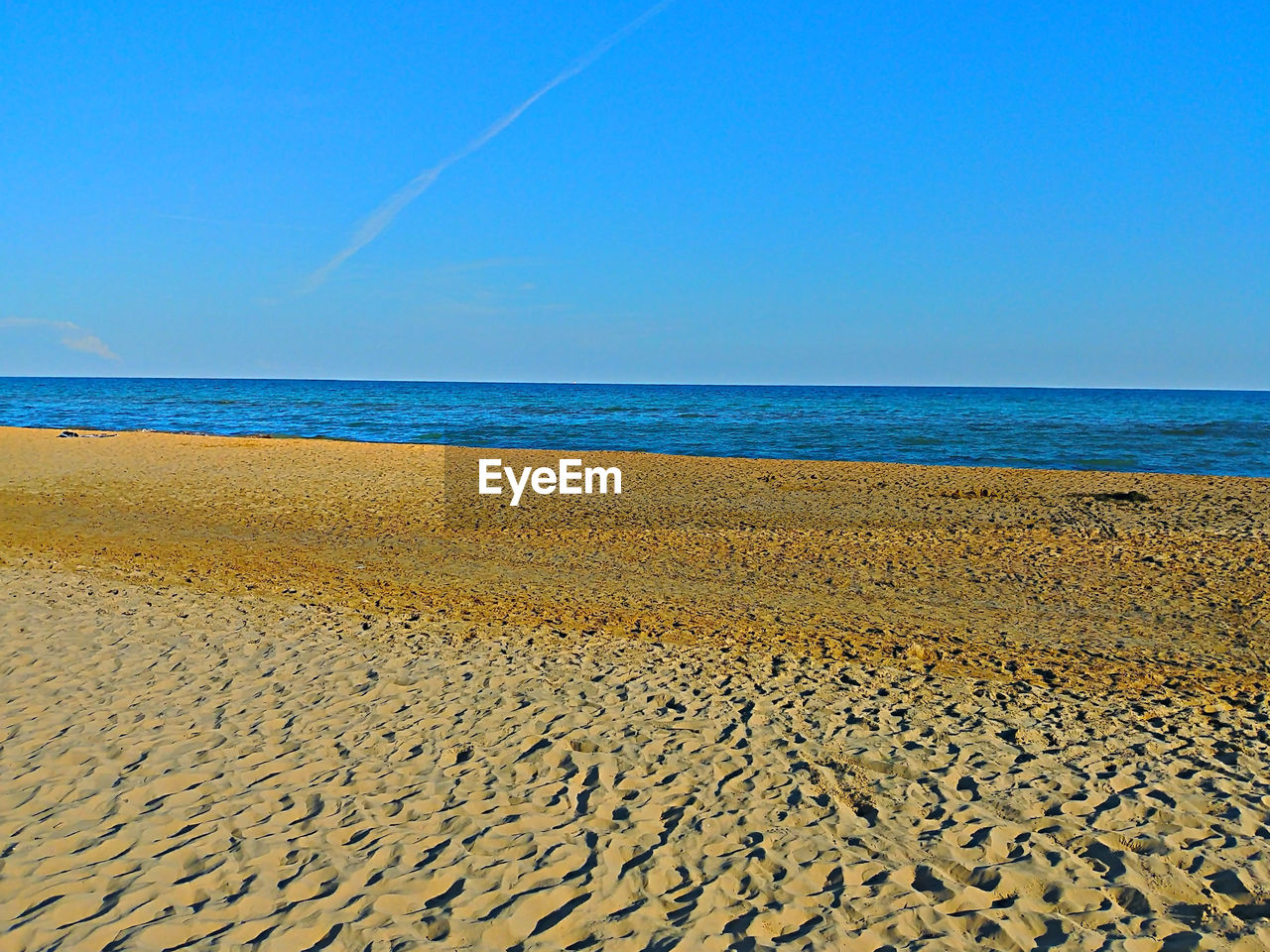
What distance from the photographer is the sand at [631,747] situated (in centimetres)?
394

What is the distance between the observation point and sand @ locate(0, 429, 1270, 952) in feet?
12.9

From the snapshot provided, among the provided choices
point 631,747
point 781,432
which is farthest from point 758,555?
point 781,432

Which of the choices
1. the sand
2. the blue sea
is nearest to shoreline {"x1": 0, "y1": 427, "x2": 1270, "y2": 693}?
the sand

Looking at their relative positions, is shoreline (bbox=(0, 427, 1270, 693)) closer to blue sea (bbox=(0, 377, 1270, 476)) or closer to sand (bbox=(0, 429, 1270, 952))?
sand (bbox=(0, 429, 1270, 952))

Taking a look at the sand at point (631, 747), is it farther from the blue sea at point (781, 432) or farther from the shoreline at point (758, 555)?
the blue sea at point (781, 432)

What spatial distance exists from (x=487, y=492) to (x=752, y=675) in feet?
40.4

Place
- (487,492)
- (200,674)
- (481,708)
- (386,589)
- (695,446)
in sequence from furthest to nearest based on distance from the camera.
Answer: (695,446) < (487,492) < (386,589) < (200,674) < (481,708)

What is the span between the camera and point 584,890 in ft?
13.4

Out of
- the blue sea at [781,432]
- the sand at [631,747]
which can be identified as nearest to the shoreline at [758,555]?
the sand at [631,747]

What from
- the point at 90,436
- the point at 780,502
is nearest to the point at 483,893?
the point at 780,502

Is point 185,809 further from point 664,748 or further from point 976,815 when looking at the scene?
point 976,815

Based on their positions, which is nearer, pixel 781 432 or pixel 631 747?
pixel 631 747

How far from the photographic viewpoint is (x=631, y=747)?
5.68 meters

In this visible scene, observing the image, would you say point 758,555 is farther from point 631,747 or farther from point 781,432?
point 781,432
